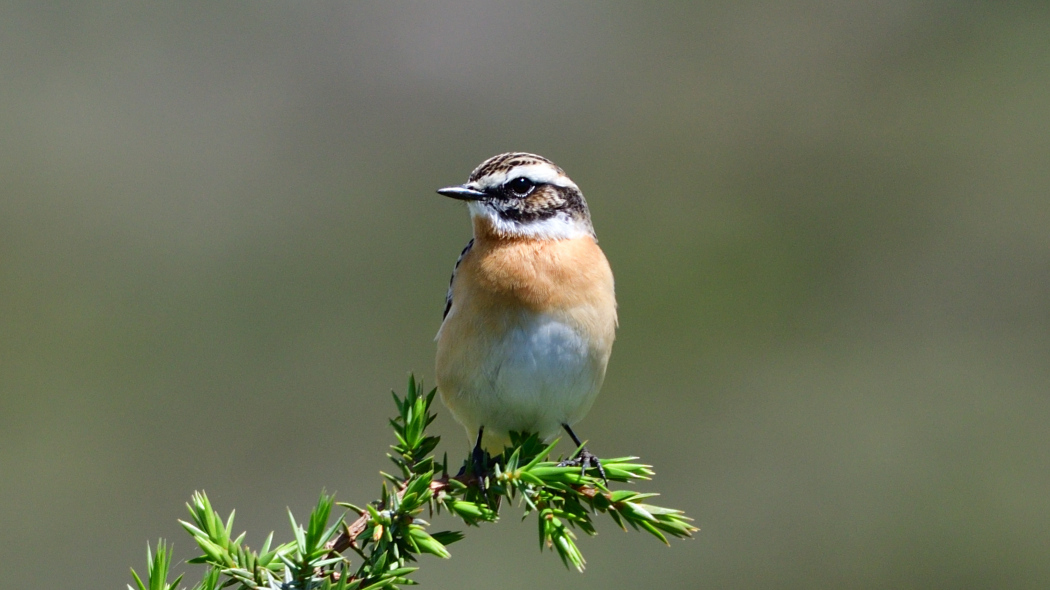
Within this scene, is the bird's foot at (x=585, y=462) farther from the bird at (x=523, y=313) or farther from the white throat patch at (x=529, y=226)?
the white throat patch at (x=529, y=226)

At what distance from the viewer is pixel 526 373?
342 cm

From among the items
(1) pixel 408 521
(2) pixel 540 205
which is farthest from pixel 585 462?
(2) pixel 540 205

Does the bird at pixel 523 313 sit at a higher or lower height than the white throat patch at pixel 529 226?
lower

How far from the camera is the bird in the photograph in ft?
11.3

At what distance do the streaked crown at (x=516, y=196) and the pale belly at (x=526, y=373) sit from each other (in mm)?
462

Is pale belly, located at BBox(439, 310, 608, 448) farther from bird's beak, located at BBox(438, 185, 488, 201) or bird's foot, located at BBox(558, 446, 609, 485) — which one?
bird's beak, located at BBox(438, 185, 488, 201)

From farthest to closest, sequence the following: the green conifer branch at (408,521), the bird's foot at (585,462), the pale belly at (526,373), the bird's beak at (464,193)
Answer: the bird's beak at (464,193) → the pale belly at (526,373) → the bird's foot at (585,462) → the green conifer branch at (408,521)

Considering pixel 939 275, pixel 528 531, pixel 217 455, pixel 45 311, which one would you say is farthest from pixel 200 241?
pixel 939 275

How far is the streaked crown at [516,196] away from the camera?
3.72m

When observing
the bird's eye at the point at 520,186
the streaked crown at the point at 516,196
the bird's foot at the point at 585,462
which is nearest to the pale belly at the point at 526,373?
the bird's foot at the point at 585,462

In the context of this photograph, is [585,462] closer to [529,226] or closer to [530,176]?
[529,226]

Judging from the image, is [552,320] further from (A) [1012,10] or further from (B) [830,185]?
(A) [1012,10]

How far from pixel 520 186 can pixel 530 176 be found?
0.19 feet

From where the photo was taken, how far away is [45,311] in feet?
32.0
